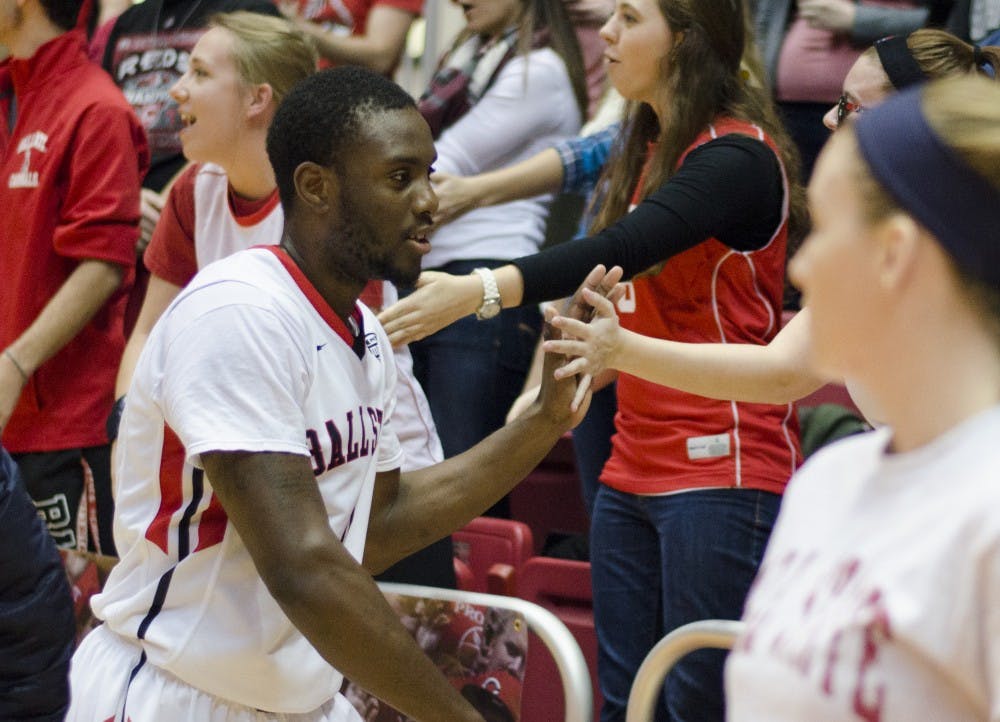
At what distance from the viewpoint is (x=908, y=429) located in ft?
3.71

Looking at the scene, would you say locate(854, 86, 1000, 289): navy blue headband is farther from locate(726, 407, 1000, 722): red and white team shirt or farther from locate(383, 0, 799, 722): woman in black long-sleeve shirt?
locate(383, 0, 799, 722): woman in black long-sleeve shirt

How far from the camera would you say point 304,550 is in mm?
1781

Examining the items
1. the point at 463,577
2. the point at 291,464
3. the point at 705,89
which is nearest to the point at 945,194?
the point at 291,464

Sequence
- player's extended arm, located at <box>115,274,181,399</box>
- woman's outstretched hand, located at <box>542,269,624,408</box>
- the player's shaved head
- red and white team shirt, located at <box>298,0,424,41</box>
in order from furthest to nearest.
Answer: red and white team shirt, located at <box>298,0,424,41</box> → player's extended arm, located at <box>115,274,181,399</box> → woman's outstretched hand, located at <box>542,269,624,408</box> → the player's shaved head

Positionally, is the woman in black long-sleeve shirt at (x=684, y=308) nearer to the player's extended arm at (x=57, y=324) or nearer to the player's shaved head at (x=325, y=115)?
the player's shaved head at (x=325, y=115)

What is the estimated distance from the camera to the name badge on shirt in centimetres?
246

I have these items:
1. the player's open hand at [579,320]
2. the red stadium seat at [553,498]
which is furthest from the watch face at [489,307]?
the red stadium seat at [553,498]

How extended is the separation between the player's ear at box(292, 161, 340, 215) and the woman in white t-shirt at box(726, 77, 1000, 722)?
40.7 inches

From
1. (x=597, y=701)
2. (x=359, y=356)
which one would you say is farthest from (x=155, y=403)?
(x=597, y=701)

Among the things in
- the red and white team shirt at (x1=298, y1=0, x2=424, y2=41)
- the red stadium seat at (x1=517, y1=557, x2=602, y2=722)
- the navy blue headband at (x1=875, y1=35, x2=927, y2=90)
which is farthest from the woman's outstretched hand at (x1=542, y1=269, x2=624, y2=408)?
the red and white team shirt at (x1=298, y1=0, x2=424, y2=41)

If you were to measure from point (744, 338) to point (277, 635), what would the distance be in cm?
106

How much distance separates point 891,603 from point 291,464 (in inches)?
38.2

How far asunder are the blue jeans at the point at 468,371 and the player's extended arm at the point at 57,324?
2.78ft

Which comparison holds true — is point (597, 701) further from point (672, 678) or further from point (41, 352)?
point (41, 352)
